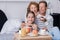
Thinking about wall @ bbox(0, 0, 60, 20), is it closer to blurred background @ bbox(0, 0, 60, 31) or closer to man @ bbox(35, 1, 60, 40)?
blurred background @ bbox(0, 0, 60, 31)

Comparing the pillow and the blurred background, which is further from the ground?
the blurred background

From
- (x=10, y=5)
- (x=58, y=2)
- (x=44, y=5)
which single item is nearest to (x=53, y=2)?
(x=58, y=2)

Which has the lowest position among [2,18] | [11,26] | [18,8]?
[11,26]

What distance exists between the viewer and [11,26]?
2.54 meters

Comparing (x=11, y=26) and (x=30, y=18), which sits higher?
(x=30, y=18)

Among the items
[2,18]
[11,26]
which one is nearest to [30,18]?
[11,26]

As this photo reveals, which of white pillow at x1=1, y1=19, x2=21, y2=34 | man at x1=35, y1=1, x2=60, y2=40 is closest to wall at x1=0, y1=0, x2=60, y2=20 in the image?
white pillow at x1=1, y1=19, x2=21, y2=34

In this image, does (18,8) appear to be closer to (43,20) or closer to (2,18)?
(2,18)

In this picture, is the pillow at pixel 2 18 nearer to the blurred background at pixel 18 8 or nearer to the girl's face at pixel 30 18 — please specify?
the blurred background at pixel 18 8

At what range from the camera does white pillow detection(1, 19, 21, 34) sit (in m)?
2.48

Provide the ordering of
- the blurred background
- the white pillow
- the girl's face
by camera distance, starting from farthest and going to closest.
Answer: the blurred background → the white pillow → the girl's face

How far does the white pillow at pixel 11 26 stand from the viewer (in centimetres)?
248

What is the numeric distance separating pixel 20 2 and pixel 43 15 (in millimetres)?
641

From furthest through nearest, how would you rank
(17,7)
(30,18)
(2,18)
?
(17,7)
(2,18)
(30,18)
